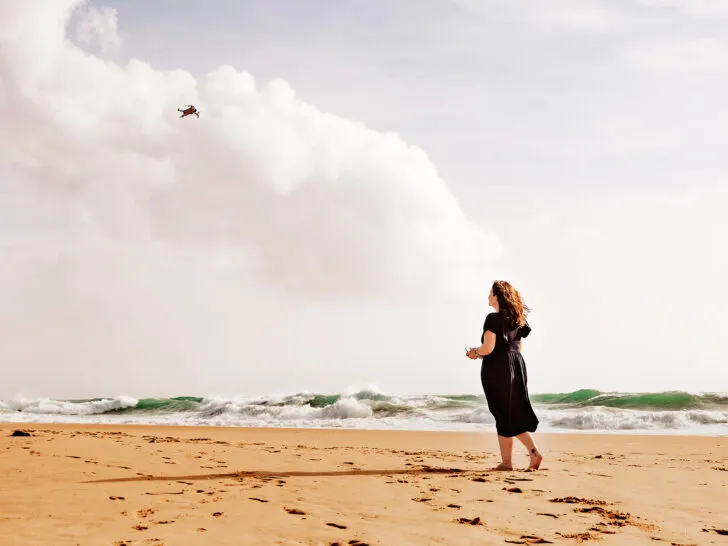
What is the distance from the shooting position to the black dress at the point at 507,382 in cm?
692

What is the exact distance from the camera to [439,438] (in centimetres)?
1270

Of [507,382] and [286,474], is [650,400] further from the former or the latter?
[286,474]

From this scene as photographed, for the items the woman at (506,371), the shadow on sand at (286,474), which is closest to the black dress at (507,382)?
the woman at (506,371)

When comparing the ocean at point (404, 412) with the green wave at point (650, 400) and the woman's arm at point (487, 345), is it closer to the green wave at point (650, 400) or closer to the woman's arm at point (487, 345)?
the green wave at point (650, 400)

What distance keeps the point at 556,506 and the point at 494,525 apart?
3.15ft

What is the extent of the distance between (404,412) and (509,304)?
17.3 m

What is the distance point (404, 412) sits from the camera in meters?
23.6

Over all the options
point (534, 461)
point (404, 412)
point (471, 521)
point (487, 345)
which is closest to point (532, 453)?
point (534, 461)

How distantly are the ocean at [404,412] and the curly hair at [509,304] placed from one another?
9.61m

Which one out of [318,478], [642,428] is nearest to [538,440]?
[642,428]

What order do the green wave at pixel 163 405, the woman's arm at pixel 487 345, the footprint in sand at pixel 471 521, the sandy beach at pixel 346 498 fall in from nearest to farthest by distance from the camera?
1. the sandy beach at pixel 346 498
2. the footprint in sand at pixel 471 521
3. the woman's arm at pixel 487 345
4. the green wave at pixel 163 405

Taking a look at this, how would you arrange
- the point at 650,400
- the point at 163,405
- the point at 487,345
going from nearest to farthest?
1. the point at 487,345
2. the point at 650,400
3. the point at 163,405

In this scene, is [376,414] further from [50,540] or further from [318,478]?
[50,540]

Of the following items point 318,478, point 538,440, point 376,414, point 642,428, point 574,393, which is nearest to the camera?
point 318,478
